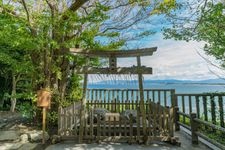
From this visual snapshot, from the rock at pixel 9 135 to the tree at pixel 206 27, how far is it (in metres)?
4.70

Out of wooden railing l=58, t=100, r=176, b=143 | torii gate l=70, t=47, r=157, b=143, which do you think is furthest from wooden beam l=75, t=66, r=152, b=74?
wooden railing l=58, t=100, r=176, b=143

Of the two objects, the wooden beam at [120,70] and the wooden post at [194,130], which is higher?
the wooden beam at [120,70]

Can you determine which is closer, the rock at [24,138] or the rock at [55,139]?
the rock at [55,139]

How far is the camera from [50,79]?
7496mm

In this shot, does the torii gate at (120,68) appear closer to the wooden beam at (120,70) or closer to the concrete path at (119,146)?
the wooden beam at (120,70)

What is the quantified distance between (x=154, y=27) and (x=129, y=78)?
3.32 metres

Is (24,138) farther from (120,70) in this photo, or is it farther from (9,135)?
(120,70)

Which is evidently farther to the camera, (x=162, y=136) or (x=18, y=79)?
(x=18, y=79)

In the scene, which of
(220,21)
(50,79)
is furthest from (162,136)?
(50,79)

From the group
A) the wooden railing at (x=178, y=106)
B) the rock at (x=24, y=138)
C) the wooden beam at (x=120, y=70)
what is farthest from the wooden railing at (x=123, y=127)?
the rock at (x=24, y=138)

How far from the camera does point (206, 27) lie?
6562 mm

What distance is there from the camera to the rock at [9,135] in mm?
6062

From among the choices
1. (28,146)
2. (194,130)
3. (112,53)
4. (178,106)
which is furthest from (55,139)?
(178,106)

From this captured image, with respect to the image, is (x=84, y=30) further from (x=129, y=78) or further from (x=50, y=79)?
(x=129, y=78)
